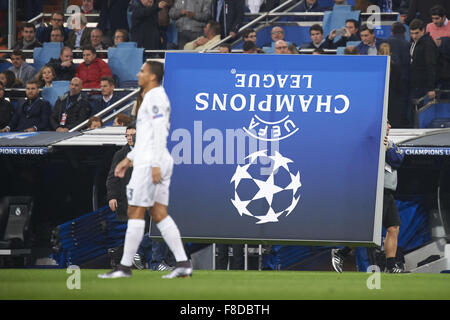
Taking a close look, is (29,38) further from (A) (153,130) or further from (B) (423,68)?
(A) (153,130)

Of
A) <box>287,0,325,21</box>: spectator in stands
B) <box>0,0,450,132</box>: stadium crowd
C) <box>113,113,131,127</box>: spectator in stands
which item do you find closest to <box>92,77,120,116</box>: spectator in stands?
<box>0,0,450,132</box>: stadium crowd

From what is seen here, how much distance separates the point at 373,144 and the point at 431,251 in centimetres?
236

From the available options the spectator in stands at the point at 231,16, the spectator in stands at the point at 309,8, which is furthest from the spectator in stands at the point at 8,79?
the spectator in stands at the point at 309,8

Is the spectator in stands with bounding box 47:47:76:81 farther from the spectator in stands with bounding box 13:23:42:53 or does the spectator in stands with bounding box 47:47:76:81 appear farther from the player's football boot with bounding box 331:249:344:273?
the player's football boot with bounding box 331:249:344:273

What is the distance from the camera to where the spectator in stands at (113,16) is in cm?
1925

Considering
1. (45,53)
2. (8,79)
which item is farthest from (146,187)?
(45,53)

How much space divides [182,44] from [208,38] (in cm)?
61

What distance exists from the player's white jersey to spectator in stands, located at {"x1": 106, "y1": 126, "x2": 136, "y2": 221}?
9.35ft

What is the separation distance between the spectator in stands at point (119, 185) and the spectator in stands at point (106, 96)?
2.96 metres

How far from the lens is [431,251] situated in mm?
13164

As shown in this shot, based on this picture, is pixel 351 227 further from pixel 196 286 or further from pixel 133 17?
pixel 133 17

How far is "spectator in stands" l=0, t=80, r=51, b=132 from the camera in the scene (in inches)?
603
